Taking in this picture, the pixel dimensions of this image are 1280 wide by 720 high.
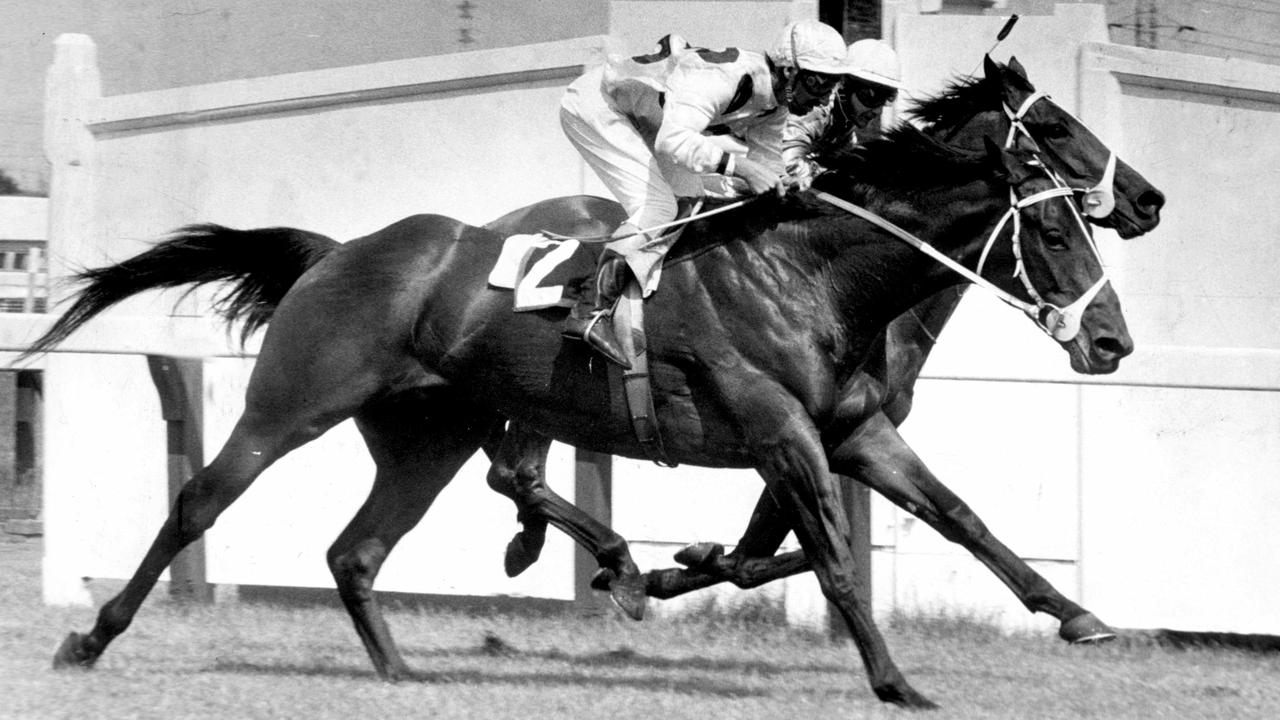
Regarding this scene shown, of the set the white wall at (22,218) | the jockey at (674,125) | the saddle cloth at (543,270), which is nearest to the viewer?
the jockey at (674,125)

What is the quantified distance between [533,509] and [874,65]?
1.92 m

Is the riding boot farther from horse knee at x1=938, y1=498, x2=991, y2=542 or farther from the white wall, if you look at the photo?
the white wall

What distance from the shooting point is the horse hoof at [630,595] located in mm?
4980

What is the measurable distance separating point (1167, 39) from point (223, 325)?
13.4 ft

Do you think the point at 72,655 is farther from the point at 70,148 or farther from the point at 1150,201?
the point at 1150,201

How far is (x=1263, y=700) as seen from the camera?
4.77 m

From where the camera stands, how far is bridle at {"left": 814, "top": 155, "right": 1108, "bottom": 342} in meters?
4.27

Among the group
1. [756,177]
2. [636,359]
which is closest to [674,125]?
[756,177]

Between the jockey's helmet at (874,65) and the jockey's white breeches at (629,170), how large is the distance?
2.27 feet

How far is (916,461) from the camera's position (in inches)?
187

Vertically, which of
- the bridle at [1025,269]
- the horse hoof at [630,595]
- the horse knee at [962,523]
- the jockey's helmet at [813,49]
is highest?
the jockey's helmet at [813,49]

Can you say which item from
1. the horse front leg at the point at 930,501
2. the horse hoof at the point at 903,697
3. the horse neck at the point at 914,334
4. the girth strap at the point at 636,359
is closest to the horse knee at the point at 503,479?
the girth strap at the point at 636,359

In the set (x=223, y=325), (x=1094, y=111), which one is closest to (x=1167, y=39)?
(x=1094, y=111)

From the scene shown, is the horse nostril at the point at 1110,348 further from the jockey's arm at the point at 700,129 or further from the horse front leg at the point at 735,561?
the horse front leg at the point at 735,561
